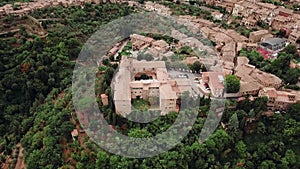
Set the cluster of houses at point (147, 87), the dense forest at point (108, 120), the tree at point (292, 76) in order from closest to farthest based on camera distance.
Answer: the dense forest at point (108, 120)
the cluster of houses at point (147, 87)
the tree at point (292, 76)

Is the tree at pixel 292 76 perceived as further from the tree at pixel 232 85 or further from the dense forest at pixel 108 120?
the tree at pixel 232 85

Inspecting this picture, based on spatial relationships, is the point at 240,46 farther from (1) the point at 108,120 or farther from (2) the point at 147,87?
(1) the point at 108,120

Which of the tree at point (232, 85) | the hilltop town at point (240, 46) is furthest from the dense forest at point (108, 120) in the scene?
Result: the hilltop town at point (240, 46)

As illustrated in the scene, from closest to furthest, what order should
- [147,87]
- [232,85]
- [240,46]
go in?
[147,87] < [232,85] < [240,46]

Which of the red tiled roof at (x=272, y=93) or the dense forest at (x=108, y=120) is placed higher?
the red tiled roof at (x=272, y=93)

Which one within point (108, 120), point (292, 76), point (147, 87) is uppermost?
point (147, 87)

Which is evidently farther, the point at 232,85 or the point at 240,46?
the point at 240,46

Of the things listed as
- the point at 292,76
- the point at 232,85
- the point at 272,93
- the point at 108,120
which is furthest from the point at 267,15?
the point at 108,120

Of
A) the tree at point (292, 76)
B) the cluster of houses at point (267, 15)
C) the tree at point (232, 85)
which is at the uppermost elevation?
the cluster of houses at point (267, 15)

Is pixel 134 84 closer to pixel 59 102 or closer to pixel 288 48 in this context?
pixel 59 102
